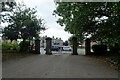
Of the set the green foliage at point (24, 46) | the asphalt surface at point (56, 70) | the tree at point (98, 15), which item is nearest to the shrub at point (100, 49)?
the tree at point (98, 15)

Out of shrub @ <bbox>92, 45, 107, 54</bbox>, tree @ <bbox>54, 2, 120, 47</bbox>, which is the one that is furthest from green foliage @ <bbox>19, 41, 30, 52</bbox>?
tree @ <bbox>54, 2, 120, 47</bbox>

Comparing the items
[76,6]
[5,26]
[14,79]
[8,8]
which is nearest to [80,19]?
[76,6]

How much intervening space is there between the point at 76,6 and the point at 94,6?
1671 mm

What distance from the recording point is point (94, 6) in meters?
21.8

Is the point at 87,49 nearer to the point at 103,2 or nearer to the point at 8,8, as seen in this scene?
the point at 8,8

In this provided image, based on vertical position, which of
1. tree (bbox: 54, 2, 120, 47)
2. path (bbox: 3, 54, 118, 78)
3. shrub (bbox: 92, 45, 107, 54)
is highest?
tree (bbox: 54, 2, 120, 47)

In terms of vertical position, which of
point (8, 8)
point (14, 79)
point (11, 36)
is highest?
point (8, 8)

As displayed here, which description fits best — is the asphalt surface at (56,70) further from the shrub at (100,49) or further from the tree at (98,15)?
the shrub at (100,49)

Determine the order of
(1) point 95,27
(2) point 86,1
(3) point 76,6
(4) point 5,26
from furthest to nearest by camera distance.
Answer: (4) point 5,26 → (1) point 95,27 → (3) point 76,6 → (2) point 86,1

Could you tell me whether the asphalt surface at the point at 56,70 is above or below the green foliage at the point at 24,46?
below

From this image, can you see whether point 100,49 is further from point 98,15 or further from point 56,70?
point 56,70

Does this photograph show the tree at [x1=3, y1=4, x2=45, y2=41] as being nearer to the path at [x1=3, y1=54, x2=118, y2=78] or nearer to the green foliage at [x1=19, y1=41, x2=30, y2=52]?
the green foliage at [x1=19, y1=41, x2=30, y2=52]

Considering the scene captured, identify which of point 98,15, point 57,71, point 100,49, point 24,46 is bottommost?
point 57,71

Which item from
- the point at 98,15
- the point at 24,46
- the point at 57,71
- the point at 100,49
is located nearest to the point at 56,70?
the point at 57,71
